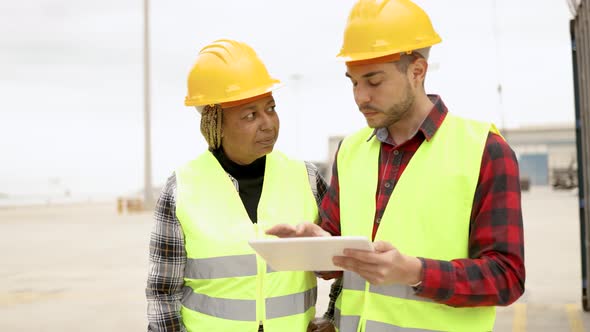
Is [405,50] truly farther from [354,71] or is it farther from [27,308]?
[27,308]

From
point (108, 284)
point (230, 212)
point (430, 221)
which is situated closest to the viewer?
point (430, 221)

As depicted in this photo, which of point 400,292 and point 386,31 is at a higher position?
point 386,31

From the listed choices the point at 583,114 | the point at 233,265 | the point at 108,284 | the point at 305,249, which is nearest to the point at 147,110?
the point at 108,284

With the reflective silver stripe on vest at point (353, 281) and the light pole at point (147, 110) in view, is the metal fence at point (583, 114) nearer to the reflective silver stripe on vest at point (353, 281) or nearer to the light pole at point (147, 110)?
the reflective silver stripe on vest at point (353, 281)

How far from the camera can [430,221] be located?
2.15 m

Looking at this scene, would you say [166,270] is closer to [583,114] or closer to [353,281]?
[353,281]

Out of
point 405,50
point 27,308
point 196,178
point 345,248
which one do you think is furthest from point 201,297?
point 27,308

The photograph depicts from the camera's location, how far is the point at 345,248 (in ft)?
6.08

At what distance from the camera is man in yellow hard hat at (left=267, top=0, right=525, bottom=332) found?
1.97 m

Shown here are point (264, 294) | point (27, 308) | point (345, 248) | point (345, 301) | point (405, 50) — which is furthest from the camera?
point (27, 308)

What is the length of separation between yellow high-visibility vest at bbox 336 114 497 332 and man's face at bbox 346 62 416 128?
0.17 meters

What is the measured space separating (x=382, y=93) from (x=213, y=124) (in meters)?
1.04

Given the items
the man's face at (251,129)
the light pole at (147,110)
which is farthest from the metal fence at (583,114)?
the light pole at (147,110)

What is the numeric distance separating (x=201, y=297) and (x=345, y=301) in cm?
73
